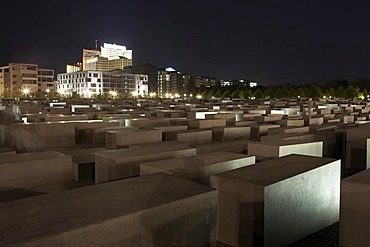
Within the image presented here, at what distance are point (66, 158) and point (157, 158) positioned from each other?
1.59m

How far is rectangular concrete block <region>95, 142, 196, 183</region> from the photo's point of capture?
618 cm

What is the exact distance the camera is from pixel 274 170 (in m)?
4.98

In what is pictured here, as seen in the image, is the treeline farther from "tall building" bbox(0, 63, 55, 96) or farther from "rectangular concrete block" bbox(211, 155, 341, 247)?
"rectangular concrete block" bbox(211, 155, 341, 247)

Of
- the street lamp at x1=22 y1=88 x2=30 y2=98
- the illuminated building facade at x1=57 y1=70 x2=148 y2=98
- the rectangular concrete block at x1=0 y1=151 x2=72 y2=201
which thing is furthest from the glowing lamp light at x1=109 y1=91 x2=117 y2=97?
the rectangular concrete block at x1=0 y1=151 x2=72 y2=201

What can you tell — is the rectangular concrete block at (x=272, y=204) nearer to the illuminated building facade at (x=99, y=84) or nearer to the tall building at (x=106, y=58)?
the illuminated building facade at (x=99, y=84)

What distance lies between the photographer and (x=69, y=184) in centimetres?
595

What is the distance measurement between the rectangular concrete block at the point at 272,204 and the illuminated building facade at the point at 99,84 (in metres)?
86.7

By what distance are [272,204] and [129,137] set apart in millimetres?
5187

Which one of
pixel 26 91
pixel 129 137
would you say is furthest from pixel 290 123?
pixel 26 91

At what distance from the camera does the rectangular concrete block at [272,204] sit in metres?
4.31

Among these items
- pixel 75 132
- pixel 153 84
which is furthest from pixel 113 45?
pixel 75 132

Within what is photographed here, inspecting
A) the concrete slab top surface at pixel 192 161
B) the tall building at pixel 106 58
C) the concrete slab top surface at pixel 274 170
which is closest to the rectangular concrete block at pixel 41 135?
the concrete slab top surface at pixel 192 161

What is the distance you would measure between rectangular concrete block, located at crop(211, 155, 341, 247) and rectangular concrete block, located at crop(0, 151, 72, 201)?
2.69 metres

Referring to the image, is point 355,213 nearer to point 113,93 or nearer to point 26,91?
point 26,91
